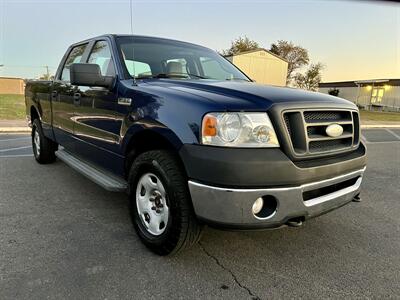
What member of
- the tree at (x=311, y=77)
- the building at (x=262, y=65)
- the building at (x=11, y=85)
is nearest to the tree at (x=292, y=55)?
the tree at (x=311, y=77)

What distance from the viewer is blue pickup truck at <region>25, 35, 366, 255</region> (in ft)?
7.61

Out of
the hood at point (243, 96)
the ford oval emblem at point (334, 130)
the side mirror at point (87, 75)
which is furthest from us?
the side mirror at point (87, 75)

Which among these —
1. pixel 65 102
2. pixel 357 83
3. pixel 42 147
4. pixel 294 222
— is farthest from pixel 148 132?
pixel 357 83

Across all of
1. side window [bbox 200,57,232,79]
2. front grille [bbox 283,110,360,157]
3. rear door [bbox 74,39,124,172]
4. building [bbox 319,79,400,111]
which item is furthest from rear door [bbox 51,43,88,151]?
building [bbox 319,79,400,111]

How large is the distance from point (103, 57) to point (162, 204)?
1961 mm

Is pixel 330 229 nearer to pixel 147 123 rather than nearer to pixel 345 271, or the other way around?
pixel 345 271

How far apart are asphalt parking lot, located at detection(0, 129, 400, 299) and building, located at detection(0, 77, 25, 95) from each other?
46.2 metres

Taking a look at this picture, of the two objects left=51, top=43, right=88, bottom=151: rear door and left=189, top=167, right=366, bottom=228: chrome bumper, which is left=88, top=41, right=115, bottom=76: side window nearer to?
left=51, top=43, right=88, bottom=151: rear door

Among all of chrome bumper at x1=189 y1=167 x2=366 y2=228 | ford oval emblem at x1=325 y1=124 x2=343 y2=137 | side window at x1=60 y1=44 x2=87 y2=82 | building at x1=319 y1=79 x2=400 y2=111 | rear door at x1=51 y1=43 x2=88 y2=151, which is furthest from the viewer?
building at x1=319 y1=79 x2=400 y2=111

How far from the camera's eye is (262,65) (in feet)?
101

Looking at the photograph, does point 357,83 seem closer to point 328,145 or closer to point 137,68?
point 137,68

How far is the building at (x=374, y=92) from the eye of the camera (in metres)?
37.9

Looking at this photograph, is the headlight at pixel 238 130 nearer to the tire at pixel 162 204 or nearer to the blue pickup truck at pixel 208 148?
the blue pickup truck at pixel 208 148

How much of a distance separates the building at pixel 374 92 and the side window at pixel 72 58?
114ft
